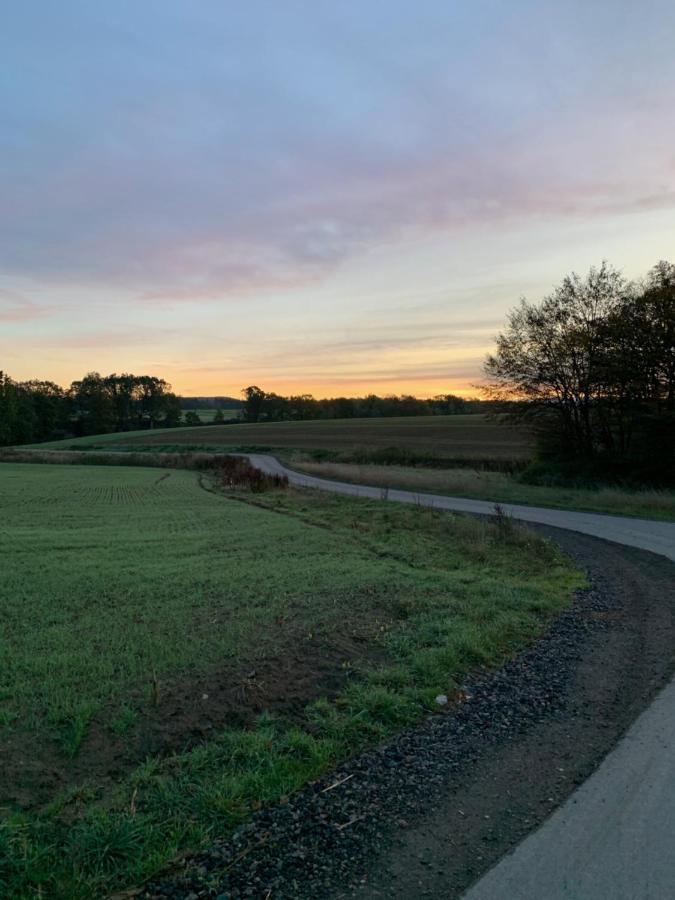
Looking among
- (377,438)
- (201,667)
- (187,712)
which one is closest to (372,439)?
(377,438)

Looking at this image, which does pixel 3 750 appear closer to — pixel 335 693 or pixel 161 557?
pixel 335 693

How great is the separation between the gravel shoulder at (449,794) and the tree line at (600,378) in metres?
27.3

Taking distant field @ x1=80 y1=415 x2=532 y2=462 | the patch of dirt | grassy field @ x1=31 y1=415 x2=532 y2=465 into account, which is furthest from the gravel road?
distant field @ x1=80 y1=415 x2=532 y2=462

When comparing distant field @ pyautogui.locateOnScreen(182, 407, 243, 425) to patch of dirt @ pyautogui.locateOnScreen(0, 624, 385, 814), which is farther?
distant field @ pyautogui.locateOnScreen(182, 407, 243, 425)

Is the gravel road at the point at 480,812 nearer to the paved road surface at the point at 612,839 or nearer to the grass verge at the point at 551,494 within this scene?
the paved road surface at the point at 612,839

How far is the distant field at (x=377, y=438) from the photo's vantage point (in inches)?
2344

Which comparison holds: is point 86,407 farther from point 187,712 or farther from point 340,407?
point 187,712

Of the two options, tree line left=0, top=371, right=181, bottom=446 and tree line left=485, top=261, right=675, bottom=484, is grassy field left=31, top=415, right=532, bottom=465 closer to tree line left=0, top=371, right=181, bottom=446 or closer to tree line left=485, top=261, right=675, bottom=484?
tree line left=485, top=261, right=675, bottom=484

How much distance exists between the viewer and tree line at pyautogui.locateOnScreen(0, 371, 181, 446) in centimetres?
11306

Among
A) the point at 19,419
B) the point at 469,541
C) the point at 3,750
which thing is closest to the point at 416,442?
the point at 469,541

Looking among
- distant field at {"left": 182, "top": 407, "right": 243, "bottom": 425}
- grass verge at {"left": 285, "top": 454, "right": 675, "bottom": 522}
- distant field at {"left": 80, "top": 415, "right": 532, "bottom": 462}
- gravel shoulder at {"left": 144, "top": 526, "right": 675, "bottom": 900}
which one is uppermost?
distant field at {"left": 182, "top": 407, "right": 243, "bottom": 425}

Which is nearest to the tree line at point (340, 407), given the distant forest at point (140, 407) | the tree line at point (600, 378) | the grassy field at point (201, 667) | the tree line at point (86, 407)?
the distant forest at point (140, 407)

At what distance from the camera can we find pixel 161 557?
41.2ft

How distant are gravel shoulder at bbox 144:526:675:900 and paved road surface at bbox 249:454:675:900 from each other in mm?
110
